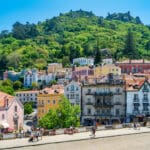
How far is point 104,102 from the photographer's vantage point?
7906cm

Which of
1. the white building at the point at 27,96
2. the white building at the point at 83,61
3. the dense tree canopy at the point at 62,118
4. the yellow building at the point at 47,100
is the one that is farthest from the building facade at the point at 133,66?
the dense tree canopy at the point at 62,118

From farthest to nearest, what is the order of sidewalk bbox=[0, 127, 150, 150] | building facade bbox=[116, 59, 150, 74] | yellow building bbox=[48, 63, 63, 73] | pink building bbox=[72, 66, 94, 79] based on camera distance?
yellow building bbox=[48, 63, 63, 73] < building facade bbox=[116, 59, 150, 74] < pink building bbox=[72, 66, 94, 79] < sidewalk bbox=[0, 127, 150, 150]

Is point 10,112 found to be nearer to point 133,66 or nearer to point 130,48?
point 133,66

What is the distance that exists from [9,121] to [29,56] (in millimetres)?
118728

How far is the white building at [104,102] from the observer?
78.1m

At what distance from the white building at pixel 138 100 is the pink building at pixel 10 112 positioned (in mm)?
17778

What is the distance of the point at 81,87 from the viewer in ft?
265

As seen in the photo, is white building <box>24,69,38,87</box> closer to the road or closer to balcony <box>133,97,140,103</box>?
balcony <box>133,97,140,103</box>

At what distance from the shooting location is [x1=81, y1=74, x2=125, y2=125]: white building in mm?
78062

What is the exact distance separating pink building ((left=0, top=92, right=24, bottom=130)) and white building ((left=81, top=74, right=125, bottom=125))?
1469 cm

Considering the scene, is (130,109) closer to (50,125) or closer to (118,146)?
(50,125)

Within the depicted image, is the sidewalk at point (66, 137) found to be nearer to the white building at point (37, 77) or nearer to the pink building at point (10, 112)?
the pink building at point (10, 112)

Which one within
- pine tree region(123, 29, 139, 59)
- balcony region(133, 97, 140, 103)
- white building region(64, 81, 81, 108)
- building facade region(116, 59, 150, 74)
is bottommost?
balcony region(133, 97, 140, 103)

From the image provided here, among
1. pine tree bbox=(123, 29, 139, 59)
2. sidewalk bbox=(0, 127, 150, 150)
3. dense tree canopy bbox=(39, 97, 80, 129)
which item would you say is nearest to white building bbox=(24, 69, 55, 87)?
pine tree bbox=(123, 29, 139, 59)
